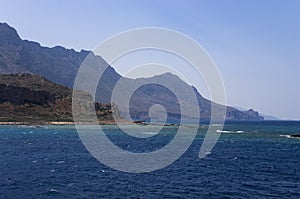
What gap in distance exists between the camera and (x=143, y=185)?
72.8 meters

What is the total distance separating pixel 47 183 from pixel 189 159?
165 feet

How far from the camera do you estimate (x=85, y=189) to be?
68562mm

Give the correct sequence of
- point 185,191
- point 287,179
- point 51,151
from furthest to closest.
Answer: point 51,151, point 287,179, point 185,191

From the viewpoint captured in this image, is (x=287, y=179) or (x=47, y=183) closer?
(x=47, y=183)

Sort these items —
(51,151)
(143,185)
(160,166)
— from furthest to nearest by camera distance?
1. (51,151)
2. (160,166)
3. (143,185)

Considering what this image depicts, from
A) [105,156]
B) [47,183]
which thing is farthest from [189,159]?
[47,183]

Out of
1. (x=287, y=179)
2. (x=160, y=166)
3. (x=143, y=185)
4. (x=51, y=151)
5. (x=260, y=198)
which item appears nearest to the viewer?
(x=260, y=198)

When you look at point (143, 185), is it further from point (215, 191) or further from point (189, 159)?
point (189, 159)

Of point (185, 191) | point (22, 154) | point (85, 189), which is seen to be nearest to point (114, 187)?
point (85, 189)

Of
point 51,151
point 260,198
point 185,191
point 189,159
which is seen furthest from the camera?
point 51,151

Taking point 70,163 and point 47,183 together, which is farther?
point 70,163

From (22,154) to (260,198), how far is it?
78632 millimetres

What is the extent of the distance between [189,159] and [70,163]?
116ft

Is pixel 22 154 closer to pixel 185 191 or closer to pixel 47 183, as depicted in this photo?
pixel 47 183
